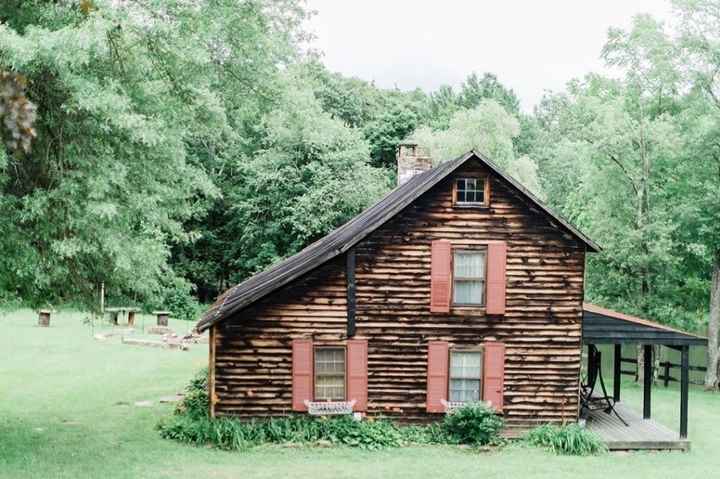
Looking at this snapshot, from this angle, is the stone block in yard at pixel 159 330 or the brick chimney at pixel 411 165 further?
the stone block in yard at pixel 159 330

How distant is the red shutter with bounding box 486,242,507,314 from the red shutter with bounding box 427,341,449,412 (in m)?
1.51

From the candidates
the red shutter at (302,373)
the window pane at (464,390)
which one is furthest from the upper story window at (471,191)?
the red shutter at (302,373)

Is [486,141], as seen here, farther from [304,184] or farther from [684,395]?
[684,395]

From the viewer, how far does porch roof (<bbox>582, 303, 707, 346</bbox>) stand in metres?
18.0

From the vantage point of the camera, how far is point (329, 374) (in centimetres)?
1758

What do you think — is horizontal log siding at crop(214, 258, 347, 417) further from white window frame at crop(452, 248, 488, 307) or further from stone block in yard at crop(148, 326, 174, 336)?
stone block in yard at crop(148, 326, 174, 336)

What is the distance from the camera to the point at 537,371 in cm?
1792

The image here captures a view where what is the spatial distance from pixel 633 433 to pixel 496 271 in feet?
16.4

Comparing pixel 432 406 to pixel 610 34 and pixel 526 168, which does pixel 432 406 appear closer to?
pixel 610 34

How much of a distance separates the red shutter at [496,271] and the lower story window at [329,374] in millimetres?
3542

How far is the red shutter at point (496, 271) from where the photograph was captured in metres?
17.7

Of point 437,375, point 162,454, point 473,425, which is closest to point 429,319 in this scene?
point 437,375

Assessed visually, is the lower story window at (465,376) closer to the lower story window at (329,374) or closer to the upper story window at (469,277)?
the upper story window at (469,277)

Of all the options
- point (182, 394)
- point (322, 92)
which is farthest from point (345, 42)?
point (182, 394)
